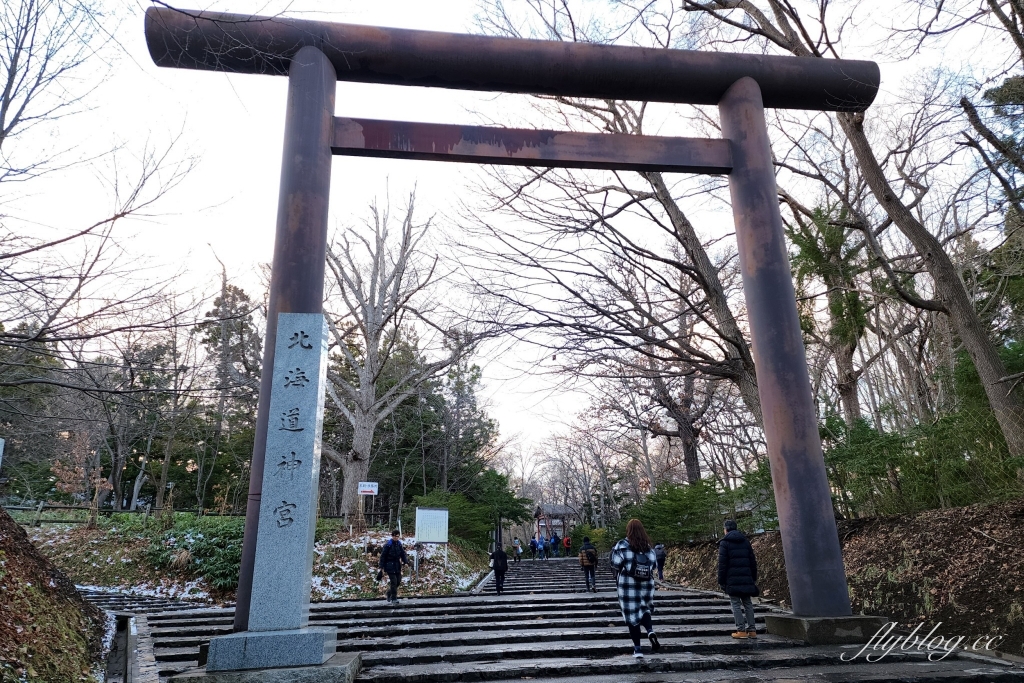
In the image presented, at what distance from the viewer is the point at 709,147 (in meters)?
7.77

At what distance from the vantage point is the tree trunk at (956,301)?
26.0 ft

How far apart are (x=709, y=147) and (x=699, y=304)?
5172 mm

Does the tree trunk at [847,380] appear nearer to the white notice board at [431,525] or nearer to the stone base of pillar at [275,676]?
the white notice board at [431,525]

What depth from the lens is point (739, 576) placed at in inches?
293

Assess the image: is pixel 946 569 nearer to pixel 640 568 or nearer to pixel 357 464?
pixel 640 568

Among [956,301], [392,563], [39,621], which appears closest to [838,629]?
[956,301]

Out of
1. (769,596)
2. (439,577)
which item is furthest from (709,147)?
(439,577)

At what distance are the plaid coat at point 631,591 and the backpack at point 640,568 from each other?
0.03 m

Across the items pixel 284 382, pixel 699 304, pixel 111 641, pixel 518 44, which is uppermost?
pixel 518 44

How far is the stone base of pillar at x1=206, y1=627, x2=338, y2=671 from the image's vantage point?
4.50 m

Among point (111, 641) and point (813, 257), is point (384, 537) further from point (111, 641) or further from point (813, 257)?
point (813, 257)

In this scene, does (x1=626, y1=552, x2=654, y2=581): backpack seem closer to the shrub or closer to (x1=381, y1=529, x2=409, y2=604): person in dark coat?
(x1=381, y1=529, x2=409, y2=604): person in dark coat

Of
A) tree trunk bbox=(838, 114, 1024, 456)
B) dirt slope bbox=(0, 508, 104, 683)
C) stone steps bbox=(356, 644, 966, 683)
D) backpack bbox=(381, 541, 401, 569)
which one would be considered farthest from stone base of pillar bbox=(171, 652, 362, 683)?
tree trunk bbox=(838, 114, 1024, 456)

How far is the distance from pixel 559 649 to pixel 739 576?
265 centimetres
